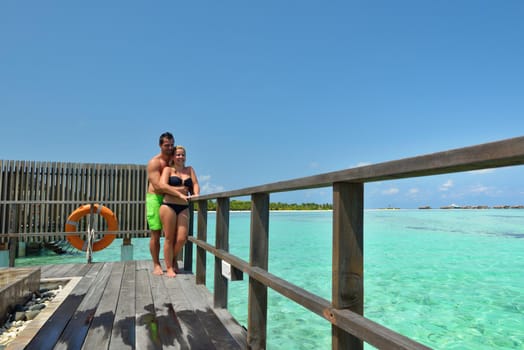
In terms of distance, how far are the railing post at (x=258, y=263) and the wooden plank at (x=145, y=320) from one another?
0.53 m

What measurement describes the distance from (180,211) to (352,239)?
2931mm

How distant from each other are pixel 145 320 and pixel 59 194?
20.8 ft

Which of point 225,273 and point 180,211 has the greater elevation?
point 180,211

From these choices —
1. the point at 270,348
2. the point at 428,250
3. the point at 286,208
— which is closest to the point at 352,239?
the point at 270,348

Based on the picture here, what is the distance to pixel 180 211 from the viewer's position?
3795mm

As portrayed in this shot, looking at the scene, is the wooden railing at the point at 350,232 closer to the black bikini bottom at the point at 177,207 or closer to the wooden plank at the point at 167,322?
the wooden plank at the point at 167,322

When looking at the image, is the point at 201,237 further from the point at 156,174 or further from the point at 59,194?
the point at 59,194

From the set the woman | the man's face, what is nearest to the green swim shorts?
the woman

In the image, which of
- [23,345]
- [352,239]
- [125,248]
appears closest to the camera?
[352,239]

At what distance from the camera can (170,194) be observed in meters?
3.64

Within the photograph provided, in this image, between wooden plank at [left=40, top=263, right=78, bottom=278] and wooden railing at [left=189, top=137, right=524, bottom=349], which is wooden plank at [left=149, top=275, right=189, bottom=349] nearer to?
wooden railing at [left=189, top=137, right=524, bottom=349]

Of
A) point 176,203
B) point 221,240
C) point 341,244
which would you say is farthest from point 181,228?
point 341,244

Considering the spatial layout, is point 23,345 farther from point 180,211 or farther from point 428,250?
point 428,250

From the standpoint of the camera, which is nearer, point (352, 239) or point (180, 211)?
point (352, 239)
